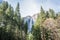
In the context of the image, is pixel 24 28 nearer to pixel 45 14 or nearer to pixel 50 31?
pixel 45 14

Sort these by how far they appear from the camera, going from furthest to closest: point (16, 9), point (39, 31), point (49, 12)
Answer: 1. point (16, 9)
2. point (49, 12)
3. point (39, 31)

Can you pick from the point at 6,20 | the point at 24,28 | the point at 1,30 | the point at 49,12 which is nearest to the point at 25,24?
the point at 24,28

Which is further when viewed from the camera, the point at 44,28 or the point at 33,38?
the point at 33,38

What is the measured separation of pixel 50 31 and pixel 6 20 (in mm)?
12176

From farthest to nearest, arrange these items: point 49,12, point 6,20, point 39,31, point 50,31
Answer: point 49,12 → point 6,20 → point 39,31 → point 50,31

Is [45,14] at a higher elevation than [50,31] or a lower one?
higher

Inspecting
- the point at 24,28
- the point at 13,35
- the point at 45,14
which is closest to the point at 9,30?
the point at 13,35

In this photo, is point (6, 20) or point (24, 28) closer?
point (6, 20)

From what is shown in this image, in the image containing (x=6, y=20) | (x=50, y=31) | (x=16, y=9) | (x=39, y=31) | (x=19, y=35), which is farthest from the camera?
(x=16, y=9)

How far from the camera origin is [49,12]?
66.9m

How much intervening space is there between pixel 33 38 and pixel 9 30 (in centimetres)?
603

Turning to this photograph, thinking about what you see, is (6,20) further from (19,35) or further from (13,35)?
(19,35)

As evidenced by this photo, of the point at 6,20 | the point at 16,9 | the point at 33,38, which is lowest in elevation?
the point at 33,38

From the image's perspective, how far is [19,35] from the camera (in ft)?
196
